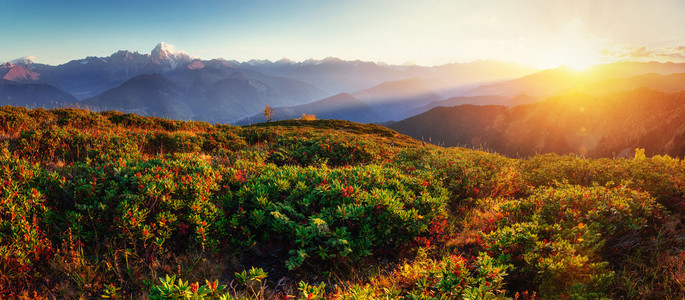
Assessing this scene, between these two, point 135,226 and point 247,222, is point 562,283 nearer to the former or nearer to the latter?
point 247,222

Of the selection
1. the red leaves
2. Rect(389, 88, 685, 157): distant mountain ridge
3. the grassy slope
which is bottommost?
Rect(389, 88, 685, 157): distant mountain ridge

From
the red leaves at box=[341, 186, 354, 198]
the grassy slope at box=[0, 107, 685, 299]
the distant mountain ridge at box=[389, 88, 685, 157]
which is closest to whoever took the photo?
the grassy slope at box=[0, 107, 685, 299]

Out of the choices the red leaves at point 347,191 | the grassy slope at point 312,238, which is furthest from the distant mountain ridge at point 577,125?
the red leaves at point 347,191

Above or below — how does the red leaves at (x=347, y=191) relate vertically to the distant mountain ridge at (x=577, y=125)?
above

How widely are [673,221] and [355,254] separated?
6.95m

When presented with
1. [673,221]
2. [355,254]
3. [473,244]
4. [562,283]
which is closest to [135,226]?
[355,254]

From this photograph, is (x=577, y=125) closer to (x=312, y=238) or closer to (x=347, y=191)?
(x=347, y=191)

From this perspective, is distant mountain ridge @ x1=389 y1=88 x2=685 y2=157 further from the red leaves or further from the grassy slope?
the red leaves

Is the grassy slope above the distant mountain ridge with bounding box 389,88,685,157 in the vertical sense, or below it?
above

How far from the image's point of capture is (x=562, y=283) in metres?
4.02

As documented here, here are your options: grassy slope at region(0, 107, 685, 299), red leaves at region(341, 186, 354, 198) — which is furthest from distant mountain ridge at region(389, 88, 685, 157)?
red leaves at region(341, 186, 354, 198)

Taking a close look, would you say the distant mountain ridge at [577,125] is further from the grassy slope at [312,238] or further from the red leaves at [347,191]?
the red leaves at [347,191]

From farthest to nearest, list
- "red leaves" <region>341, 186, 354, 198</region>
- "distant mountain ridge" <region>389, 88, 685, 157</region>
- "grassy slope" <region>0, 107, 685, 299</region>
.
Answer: "distant mountain ridge" <region>389, 88, 685, 157</region> → "red leaves" <region>341, 186, 354, 198</region> → "grassy slope" <region>0, 107, 685, 299</region>

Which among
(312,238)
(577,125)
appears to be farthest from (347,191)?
(577,125)
